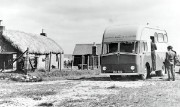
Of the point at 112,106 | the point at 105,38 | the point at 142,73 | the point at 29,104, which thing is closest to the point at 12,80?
the point at 105,38

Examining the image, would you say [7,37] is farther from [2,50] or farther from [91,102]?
[91,102]

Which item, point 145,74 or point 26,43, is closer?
point 145,74

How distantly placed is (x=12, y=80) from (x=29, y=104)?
10.5 metres

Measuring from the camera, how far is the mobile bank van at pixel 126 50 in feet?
58.2

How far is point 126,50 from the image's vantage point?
18047 millimetres

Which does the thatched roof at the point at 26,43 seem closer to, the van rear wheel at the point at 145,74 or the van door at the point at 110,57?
the van door at the point at 110,57

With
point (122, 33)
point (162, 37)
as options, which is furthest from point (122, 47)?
point (162, 37)

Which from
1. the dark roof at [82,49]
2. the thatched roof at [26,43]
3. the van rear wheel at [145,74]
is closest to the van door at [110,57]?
the van rear wheel at [145,74]

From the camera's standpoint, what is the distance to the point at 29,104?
9.51 m

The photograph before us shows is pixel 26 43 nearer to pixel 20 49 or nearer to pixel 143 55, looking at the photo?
pixel 20 49

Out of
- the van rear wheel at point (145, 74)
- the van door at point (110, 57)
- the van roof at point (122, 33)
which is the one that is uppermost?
the van roof at point (122, 33)

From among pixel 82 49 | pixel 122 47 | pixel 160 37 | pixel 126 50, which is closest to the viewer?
pixel 126 50

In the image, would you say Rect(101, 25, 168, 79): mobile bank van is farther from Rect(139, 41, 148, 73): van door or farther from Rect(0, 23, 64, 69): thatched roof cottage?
Rect(0, 23, 64, 69): thatched roof cottage

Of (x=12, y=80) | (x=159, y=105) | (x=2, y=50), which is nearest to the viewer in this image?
(x=159, y=105)
